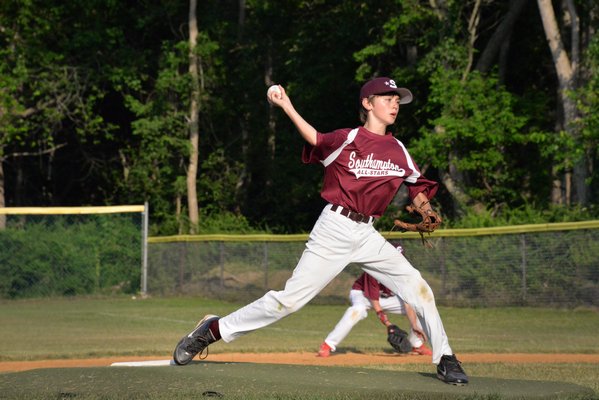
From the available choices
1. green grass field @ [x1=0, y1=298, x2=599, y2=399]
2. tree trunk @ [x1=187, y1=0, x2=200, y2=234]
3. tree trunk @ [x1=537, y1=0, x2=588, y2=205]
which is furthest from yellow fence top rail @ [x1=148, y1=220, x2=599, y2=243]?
tree trunk @ [x1=187, y1=0, x2=200, y2=234]

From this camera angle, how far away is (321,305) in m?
23.9

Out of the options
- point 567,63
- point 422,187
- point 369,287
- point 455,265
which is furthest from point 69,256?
point 422,187

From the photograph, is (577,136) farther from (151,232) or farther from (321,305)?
(151,232)

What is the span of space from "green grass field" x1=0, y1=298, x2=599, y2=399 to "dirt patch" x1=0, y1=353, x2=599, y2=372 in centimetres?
47

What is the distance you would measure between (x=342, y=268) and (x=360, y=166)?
0.81 m

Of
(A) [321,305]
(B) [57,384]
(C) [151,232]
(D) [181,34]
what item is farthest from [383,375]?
(D) [181,34]

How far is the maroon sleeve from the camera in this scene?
895 centimetres

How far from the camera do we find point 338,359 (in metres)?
13.0

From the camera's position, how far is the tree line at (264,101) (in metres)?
28.1

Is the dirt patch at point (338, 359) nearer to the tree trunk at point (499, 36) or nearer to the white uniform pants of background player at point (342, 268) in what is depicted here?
the white uniform pants of background player at point (342, 268)

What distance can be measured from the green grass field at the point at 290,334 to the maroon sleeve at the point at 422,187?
1501 mm

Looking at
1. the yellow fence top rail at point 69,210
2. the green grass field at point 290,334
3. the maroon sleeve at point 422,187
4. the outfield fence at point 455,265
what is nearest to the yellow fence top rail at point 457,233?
the outfield fence at point 455,265

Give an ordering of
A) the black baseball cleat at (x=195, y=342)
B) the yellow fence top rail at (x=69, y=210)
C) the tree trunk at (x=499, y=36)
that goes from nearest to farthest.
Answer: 1. the black baseball cleat at (x=195, y=342)
2. the yellow fence top rail at (x=69, y=210)
3. the tree trunk at (x=499, y=36)

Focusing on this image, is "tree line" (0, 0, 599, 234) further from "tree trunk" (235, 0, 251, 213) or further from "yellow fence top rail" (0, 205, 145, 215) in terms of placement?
"yellow fence top rail" (0, 205, 145, 215)
